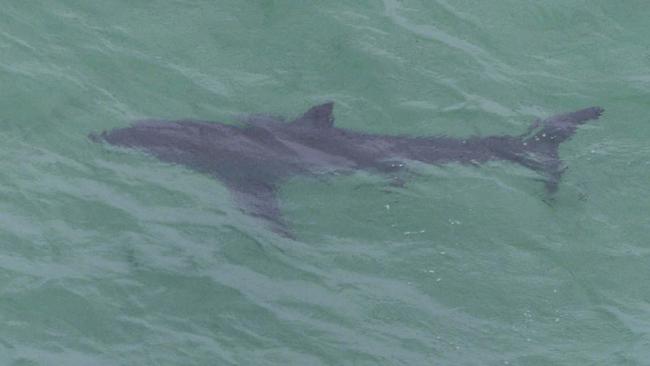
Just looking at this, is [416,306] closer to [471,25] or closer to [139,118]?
[139,118]

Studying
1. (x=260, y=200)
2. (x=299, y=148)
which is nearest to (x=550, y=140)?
(x=299, y=148)

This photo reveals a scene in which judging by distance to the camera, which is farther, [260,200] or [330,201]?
[330,201]

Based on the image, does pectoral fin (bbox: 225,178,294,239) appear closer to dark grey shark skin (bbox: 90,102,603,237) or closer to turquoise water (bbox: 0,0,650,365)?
dark grey shark skin (bbox: 90,102,603,237)

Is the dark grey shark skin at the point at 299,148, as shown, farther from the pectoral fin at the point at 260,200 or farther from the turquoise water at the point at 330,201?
the turquoise water at the point at 330,201

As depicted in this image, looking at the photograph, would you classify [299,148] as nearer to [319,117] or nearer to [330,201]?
[319,117]

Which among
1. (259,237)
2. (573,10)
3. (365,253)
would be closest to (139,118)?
(259,237)

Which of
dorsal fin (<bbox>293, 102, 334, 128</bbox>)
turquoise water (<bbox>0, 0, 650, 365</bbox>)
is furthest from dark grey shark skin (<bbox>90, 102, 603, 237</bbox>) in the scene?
turquoise water (<bbox>0, 0, 650, 365</bbox>)
